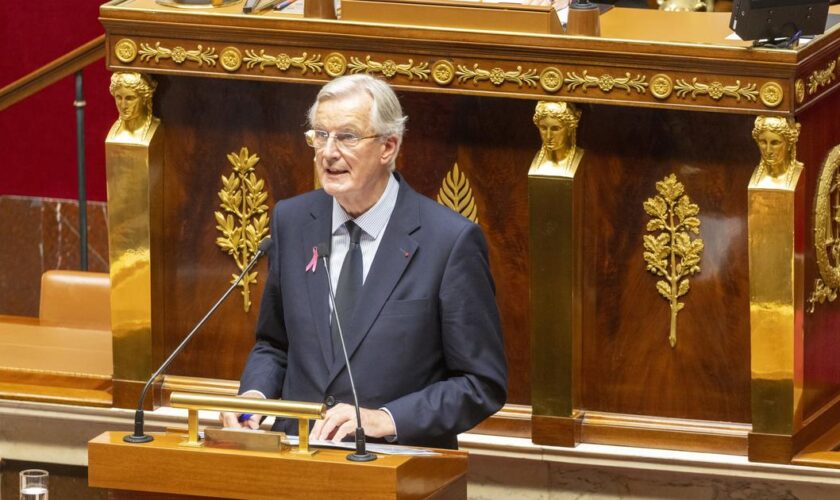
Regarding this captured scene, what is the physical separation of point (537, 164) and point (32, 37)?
3275mm

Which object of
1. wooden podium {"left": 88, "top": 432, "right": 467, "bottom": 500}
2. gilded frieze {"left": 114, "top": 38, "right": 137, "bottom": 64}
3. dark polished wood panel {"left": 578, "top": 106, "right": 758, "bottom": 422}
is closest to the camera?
wooden podium {"left": 88, "top": 432, "right": 467, "bottom": 500}

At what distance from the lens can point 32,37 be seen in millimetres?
8133

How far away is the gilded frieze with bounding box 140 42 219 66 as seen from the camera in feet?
18.7

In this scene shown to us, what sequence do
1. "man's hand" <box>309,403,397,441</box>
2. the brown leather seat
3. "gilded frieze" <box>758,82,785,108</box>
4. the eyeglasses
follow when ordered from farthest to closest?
the brown leather seat < "gilded frieze" <box>758,82,785,108</box> < the eyeglasses < "man's hand" <box>309,403,397,441</box>

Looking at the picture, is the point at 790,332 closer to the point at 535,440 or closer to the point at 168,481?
the point at 535,440

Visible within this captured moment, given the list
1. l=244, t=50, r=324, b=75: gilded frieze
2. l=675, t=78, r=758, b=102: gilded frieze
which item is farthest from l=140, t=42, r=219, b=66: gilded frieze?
l=675, t=78, r=758, b=102: gilded frieze

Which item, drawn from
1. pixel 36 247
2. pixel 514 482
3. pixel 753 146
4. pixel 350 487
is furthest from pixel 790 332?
pixel 36 247

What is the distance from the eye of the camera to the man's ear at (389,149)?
4.57 m

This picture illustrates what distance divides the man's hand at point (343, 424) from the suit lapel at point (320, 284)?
0.22 meters

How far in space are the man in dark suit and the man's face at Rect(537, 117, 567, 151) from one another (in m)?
0.81

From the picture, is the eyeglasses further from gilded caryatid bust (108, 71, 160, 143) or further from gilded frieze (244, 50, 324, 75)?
gilded caryatid bust (108, 71, 160, 143)

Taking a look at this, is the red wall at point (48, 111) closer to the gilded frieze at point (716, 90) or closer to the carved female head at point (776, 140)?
the gilded frieze at point (716, 90)

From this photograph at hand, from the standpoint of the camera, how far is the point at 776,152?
5.23m

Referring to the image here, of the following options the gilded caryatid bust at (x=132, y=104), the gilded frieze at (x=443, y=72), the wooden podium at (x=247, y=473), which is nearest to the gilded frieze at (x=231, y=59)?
the gilded caryatid bust at (x=132, y=104)
